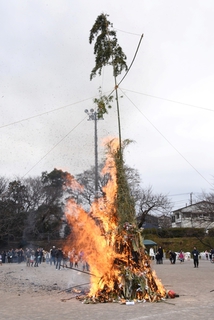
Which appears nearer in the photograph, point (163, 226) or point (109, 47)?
point (109, 47)

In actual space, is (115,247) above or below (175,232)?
below

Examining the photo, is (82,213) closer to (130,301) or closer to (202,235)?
(130,301)

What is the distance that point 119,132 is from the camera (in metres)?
14.1

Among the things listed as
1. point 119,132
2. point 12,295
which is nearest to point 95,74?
point 119,132

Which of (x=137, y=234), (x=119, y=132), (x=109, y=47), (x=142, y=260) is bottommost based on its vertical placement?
(x=142, y=260)

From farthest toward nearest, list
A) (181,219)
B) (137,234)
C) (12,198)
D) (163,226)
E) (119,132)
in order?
Answer: (181,219), (163,226), (12,198), (119,132), (137,234)

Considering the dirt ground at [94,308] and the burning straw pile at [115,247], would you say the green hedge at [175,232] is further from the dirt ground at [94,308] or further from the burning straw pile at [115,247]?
the burning straw pile at [115,247]

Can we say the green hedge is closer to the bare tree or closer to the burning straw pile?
the bare tree

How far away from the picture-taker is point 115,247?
12.7 m

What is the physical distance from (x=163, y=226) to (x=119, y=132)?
46.8 m

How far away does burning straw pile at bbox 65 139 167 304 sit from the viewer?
12305 mm

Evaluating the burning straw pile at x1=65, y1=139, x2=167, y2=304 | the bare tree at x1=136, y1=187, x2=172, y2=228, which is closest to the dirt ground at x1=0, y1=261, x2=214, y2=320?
the burning straw pile at x1=65, y1=139, x2=167, y2=304

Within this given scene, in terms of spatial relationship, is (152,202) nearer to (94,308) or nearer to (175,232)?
(175,232)

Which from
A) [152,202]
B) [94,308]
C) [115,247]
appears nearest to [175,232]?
[152,202]
